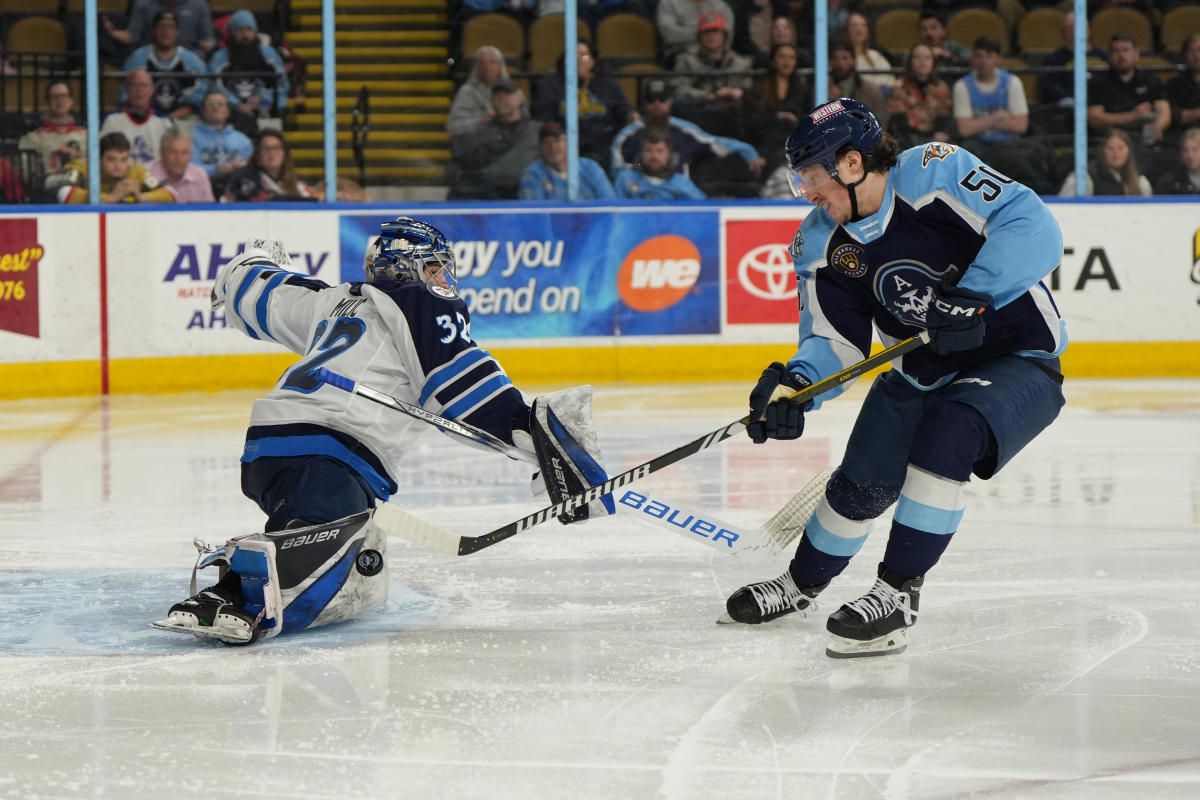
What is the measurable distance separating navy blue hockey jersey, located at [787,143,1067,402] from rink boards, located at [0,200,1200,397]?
15.8 ft

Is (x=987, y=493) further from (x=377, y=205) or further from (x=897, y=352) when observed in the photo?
(x=377, y=205)

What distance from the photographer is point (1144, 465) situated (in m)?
5.69

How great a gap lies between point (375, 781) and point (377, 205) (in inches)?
231

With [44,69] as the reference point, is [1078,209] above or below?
below

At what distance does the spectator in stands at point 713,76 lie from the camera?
27.9 ft

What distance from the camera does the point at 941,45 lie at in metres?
8.70

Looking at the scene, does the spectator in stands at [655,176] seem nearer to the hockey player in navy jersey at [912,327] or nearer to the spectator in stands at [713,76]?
the spectator in stands at [713,76]

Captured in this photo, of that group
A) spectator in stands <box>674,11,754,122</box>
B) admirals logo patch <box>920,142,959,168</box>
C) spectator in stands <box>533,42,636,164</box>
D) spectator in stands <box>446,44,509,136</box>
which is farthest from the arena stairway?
admirals logo patch <box>920,142,959,168</box>

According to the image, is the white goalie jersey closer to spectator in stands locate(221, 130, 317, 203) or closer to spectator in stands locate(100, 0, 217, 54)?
spectator in stands locate(221, 130, 317, 203)

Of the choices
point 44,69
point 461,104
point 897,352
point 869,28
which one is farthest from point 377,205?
point 897,352

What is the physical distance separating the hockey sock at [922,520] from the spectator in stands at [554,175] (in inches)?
209

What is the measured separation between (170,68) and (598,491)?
210 inches

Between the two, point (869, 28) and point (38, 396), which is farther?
point (869, 28)

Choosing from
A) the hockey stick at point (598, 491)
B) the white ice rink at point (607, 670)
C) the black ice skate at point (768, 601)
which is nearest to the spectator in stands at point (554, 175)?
the white ice rink at point (607, 670)
